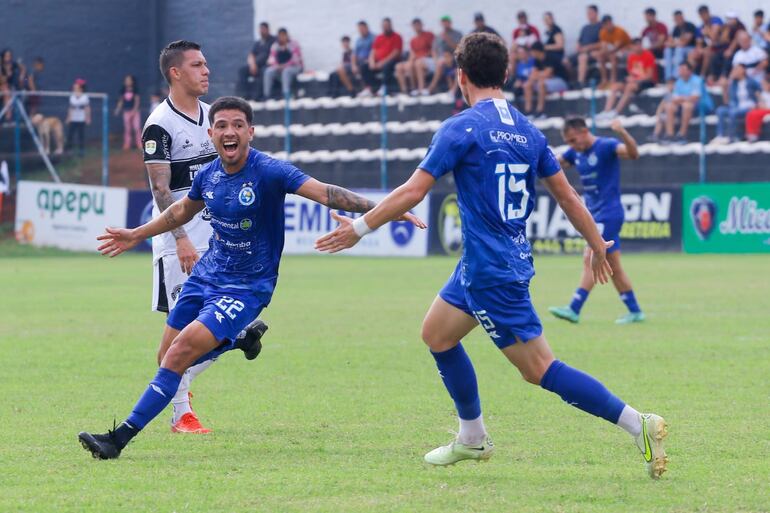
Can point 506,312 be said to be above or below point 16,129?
below

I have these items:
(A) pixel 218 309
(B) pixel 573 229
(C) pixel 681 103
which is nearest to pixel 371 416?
(A) pixel 218 309

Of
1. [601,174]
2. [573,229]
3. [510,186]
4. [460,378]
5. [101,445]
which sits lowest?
[573,229]

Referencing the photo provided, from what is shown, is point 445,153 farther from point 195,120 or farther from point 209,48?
point 209,48

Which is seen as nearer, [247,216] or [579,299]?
[247,216]

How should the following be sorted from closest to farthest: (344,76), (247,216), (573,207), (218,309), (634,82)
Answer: (573,207)
(218,309)
(247,216)
(634,82)
(344,76)

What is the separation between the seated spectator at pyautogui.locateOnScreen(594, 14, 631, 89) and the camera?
100ft

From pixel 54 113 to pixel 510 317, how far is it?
28.7m

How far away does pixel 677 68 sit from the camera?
29219 millimetres

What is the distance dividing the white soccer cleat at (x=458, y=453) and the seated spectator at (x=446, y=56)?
2540 cm

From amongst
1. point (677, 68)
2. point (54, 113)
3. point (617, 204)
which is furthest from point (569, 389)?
point (54, 113)

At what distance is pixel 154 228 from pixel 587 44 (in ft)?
80.8

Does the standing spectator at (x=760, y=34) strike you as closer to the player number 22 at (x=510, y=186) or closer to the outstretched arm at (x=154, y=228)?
the outstretched arm at (x=154, y=228)

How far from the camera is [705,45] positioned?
1156 inches

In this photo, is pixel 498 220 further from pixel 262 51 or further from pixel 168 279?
pixel 262 51
